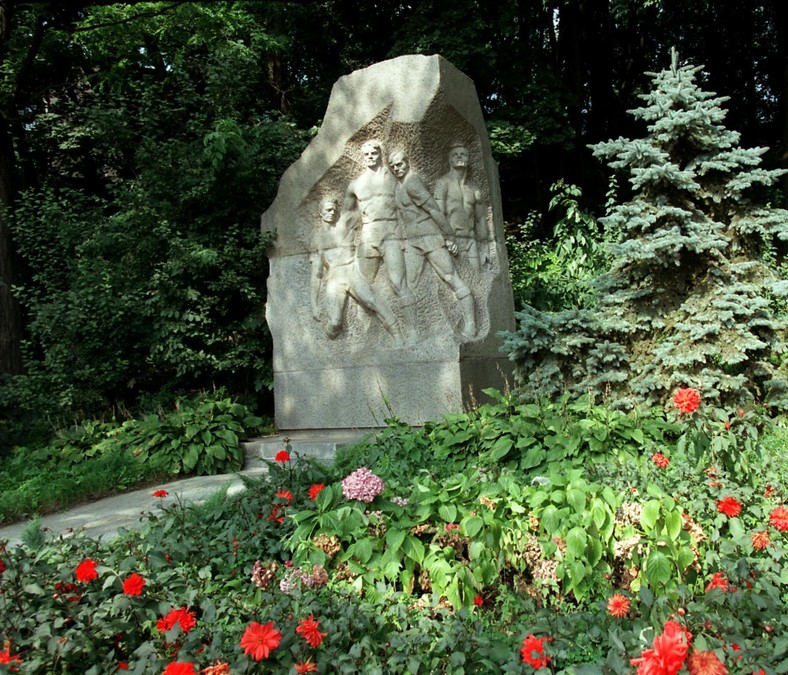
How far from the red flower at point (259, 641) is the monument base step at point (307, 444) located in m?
3.85

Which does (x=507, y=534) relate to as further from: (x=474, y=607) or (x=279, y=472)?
(x=279, y=472)

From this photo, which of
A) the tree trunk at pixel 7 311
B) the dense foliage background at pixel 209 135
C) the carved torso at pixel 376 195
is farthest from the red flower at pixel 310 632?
the tree trunk at pixel 7 311

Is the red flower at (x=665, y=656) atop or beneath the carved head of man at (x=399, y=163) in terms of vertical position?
beneath

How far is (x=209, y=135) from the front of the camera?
7613 mm

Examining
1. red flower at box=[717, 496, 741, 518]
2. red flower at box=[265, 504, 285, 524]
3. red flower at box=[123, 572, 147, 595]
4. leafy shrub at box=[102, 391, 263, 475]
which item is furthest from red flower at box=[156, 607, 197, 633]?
leafy shrub at box=[102, 391, 263, 475]

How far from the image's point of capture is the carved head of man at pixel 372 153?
6645 mm

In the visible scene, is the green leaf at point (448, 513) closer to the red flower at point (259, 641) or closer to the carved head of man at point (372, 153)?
the red flower at point (259, 641)

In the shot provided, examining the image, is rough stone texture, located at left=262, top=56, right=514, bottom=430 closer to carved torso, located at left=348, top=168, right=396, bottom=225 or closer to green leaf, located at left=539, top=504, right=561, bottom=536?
carved torso, located at left=348, top=168, right=396, bottom=225

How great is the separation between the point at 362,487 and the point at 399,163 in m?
4.15

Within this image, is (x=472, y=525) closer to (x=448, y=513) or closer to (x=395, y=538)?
(x=448, y=513)

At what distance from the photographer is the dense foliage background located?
7.64m

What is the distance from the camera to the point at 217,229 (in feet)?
26.3

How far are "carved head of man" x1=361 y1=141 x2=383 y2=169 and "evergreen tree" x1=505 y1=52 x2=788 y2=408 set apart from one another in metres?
2.18

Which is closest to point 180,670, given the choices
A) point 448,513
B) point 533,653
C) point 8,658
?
point 8,658
